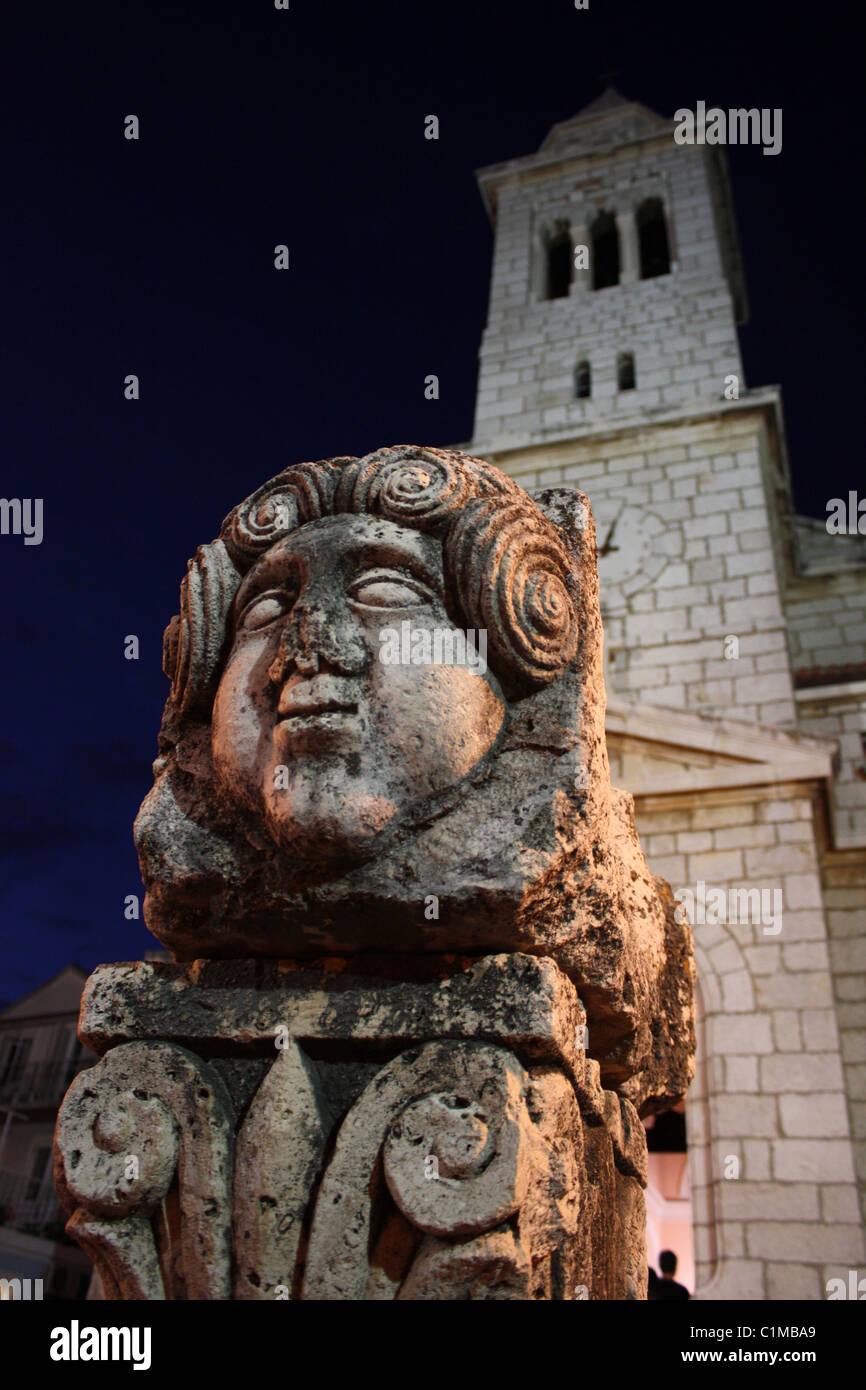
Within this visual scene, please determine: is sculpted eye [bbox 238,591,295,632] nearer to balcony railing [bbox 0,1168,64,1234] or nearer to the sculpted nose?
the sculpted nose

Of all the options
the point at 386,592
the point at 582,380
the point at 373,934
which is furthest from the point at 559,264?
the point at 373,934

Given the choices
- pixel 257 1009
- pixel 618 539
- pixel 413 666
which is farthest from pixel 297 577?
pixel 618 539

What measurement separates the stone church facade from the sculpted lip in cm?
647

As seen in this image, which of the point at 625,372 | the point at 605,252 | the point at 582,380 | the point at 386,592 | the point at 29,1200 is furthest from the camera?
the point at 605,252

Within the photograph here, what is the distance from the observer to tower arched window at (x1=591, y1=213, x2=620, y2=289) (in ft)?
52.5

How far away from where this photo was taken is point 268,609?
2.33m

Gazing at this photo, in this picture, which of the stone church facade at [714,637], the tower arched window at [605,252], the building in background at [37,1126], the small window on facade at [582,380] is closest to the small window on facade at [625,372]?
the stone church facade at [714,637]

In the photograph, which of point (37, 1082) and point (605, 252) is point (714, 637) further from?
point (37, 1082)

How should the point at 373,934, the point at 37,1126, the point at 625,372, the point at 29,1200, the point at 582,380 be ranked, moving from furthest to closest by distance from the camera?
1. the point at 37,1126
2. the point at 29,1200
3. the point at 582,380
4. the point at 625,372
5. the point at 373,934

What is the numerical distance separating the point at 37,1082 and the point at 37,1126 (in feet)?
3.02

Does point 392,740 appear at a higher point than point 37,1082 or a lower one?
lower

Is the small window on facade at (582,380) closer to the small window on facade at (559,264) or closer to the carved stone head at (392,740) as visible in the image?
the small window on facade at (559,264)

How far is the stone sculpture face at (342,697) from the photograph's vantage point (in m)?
2.03
